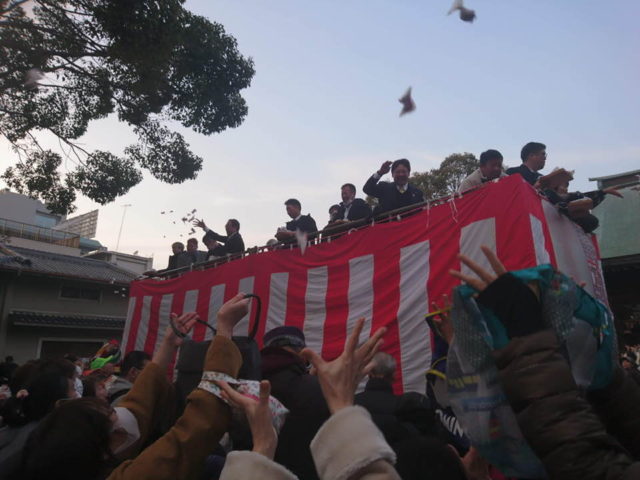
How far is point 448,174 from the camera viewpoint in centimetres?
1384

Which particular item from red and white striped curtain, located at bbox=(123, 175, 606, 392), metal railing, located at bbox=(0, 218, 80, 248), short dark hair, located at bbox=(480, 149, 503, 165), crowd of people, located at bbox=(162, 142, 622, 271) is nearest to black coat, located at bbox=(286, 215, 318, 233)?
crowd of people, located at bbox=(162, 142, 622, 271)

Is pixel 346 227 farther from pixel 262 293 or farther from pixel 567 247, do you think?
pixel 567 247

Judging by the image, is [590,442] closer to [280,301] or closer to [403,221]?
[403,221]

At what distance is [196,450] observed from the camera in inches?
49.1

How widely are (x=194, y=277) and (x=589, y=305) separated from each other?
732 centimetres

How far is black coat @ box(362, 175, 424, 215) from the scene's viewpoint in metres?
5.54

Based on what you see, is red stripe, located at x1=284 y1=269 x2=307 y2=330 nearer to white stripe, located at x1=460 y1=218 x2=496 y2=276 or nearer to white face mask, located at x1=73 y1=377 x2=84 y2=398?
white stripe, located at x1=460 y1=218 x2=496 y2=276

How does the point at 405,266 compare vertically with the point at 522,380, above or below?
above

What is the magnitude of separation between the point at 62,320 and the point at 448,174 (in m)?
13.4

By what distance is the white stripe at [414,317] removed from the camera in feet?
14.3

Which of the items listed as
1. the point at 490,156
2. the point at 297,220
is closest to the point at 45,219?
the point at 297,220

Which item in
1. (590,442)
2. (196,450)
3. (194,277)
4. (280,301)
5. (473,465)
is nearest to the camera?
(590,442)

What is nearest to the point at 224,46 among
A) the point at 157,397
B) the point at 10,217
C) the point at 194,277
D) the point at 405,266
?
the point at 194,277

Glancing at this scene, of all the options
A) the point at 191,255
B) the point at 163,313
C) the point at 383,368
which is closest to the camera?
the point at 383,368
